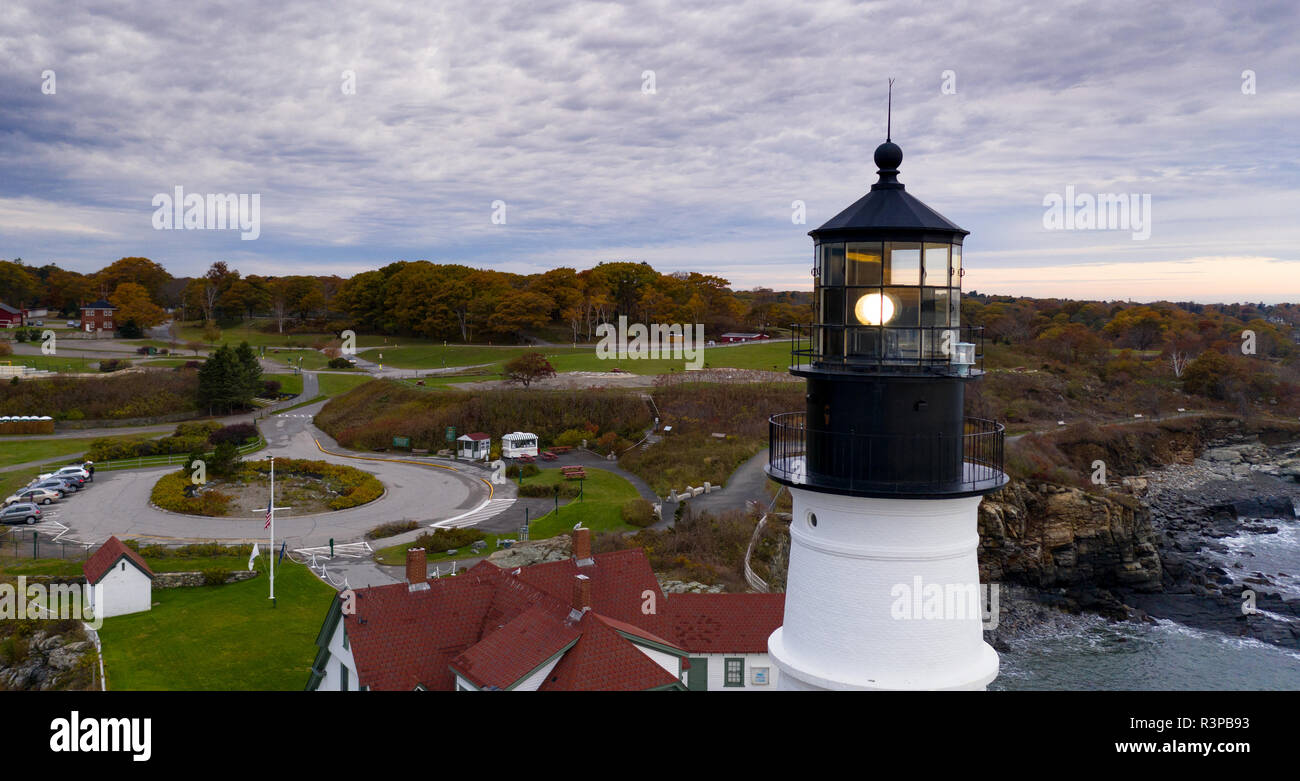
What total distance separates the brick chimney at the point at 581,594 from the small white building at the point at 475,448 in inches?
1031

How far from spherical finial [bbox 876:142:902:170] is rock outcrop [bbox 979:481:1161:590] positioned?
2749cm

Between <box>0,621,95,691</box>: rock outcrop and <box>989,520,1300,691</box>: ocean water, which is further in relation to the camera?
<box>989,520,1300,691</box>: ocean water

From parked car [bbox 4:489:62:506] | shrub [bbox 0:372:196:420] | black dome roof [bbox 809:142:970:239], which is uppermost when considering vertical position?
black dome roof [bbox 809:142:970:239]

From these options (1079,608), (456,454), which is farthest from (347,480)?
(1079,608)

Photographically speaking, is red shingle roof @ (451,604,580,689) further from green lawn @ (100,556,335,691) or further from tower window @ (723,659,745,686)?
green lawn @ (100,556,335,691)

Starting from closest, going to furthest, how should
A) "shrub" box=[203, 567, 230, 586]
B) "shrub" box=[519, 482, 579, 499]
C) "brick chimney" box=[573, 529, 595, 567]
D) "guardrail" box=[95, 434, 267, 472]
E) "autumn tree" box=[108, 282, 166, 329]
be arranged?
"brick chimney" box=[573, 529, 595, 567], "shrub" box=[203, 567, 230, 586], "shrub" box=[519, 482, 579, 499], "guardrail" box=[95, 434, 267, 472], "autumn tree" box=[108, 282, 166, 329]

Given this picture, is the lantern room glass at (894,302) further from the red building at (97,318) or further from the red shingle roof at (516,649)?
the red building at (97,318)

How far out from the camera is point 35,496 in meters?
29.8

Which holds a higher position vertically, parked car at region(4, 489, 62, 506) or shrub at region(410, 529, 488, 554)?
parked car at region(4, 489, 62, 506)

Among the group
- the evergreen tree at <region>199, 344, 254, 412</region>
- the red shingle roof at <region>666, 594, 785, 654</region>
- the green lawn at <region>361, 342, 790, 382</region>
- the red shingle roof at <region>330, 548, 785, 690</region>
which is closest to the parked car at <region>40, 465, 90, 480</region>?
the evergreen tree at <region>199, 344, 254, 412</region>

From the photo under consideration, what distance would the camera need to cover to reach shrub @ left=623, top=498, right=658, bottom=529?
94.9 feet

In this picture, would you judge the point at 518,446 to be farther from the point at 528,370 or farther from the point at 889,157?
the point at 889,157
